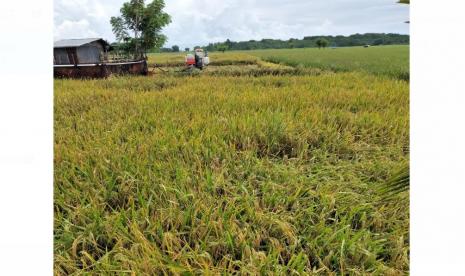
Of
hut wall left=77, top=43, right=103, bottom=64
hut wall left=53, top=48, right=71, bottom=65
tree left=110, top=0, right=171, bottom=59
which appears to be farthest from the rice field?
hut wall left=77, top=43, right=103, bottom=64

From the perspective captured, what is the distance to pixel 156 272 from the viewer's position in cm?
97

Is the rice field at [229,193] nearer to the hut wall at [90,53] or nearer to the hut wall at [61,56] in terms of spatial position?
the hut wall at [61,56]

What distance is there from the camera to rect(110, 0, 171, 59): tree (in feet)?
10.6

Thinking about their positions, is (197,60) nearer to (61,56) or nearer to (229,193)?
(61,56)

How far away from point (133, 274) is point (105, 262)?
0.17m

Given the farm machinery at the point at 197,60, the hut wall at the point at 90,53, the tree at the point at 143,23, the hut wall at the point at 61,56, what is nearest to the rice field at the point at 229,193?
the tree at the point at 143,23

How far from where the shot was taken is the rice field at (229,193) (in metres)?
1.05

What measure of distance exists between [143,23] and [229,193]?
3201mm

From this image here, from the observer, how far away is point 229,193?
1.48 meters

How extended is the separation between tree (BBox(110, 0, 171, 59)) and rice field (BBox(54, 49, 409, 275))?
1.10 metres

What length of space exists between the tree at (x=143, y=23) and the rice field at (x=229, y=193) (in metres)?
1.10

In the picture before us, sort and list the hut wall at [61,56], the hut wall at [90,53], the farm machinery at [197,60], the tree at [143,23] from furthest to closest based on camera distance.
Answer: the farm machinery at [197,60] < the hut wall at [90,53] < the hut wall at [61,56] < the tree at [143,23]

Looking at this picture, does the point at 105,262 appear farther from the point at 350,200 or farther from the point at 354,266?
the point at 350,200

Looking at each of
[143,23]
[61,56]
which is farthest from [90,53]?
[143,23]
